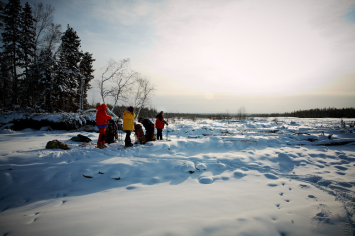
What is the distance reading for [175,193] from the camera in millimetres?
2969

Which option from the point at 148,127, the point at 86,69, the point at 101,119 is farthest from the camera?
the point at 86,69

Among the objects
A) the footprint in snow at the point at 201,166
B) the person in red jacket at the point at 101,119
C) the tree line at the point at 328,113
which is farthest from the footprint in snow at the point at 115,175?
the tree line at the point at 328,113

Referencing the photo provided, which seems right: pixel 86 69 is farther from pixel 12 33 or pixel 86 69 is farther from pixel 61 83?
pixel 12 33

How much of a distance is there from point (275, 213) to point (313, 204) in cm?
95

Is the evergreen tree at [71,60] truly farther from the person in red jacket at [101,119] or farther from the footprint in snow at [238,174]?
the footprint in snow at [238,174]

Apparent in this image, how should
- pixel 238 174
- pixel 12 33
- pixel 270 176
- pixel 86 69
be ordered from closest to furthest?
pixel 270 176 < pixel 238 174 < pixel 12 33 < pixel 86 69

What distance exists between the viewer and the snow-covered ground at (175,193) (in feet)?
6.04

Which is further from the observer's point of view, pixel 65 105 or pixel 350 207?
pixel 65 105

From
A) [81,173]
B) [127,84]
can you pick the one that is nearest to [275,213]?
[81,173]

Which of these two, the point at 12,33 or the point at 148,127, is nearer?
the point at 148,127

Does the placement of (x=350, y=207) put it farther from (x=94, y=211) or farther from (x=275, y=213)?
(x=94, y=211)

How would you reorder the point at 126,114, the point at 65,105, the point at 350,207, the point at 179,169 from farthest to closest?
the point at 65,105 → the point at 126,114 → the point at 179,169 → the point at 350,207

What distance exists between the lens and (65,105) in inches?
677

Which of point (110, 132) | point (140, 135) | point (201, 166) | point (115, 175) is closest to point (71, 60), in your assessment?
point (110, 132)
